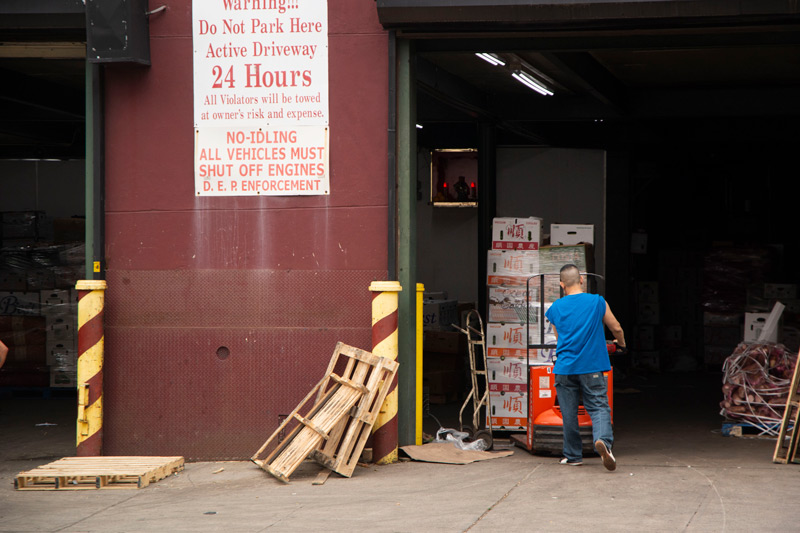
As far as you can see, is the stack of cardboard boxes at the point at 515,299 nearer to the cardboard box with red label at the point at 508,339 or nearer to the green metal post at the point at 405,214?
the cardboard box with red label at the point at 508,339

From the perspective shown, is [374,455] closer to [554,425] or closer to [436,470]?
[436,470]

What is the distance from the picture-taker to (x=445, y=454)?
872 cm

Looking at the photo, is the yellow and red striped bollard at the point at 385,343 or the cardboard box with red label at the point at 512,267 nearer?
the yellow and red striped bollard at the point at 385,343

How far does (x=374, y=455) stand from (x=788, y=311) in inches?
414

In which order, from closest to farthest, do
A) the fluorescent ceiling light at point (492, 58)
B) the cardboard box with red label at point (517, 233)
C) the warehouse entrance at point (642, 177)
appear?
1. the cardboard box with red label at point (517, 233)
2. the fluorescent ceiling light at point (492, 58)
3. the warehouse entrance at point (642, 177)

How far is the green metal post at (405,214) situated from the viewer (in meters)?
8.63

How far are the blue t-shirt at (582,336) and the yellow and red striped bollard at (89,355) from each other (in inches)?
172

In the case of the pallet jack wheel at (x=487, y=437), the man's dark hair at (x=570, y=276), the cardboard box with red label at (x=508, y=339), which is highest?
the man's dark hair at (x=570, y=276)

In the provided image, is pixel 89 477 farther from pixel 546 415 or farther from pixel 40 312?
pixel 40 312

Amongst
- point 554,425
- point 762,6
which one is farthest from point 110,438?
point 762,6

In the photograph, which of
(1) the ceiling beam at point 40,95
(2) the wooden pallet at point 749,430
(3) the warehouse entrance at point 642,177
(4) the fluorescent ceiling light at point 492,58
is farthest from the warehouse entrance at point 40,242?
(2) the wooden pallet at point 749,430

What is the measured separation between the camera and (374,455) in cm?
849

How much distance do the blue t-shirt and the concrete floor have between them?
36.9 inches

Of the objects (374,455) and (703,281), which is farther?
(703,281)
